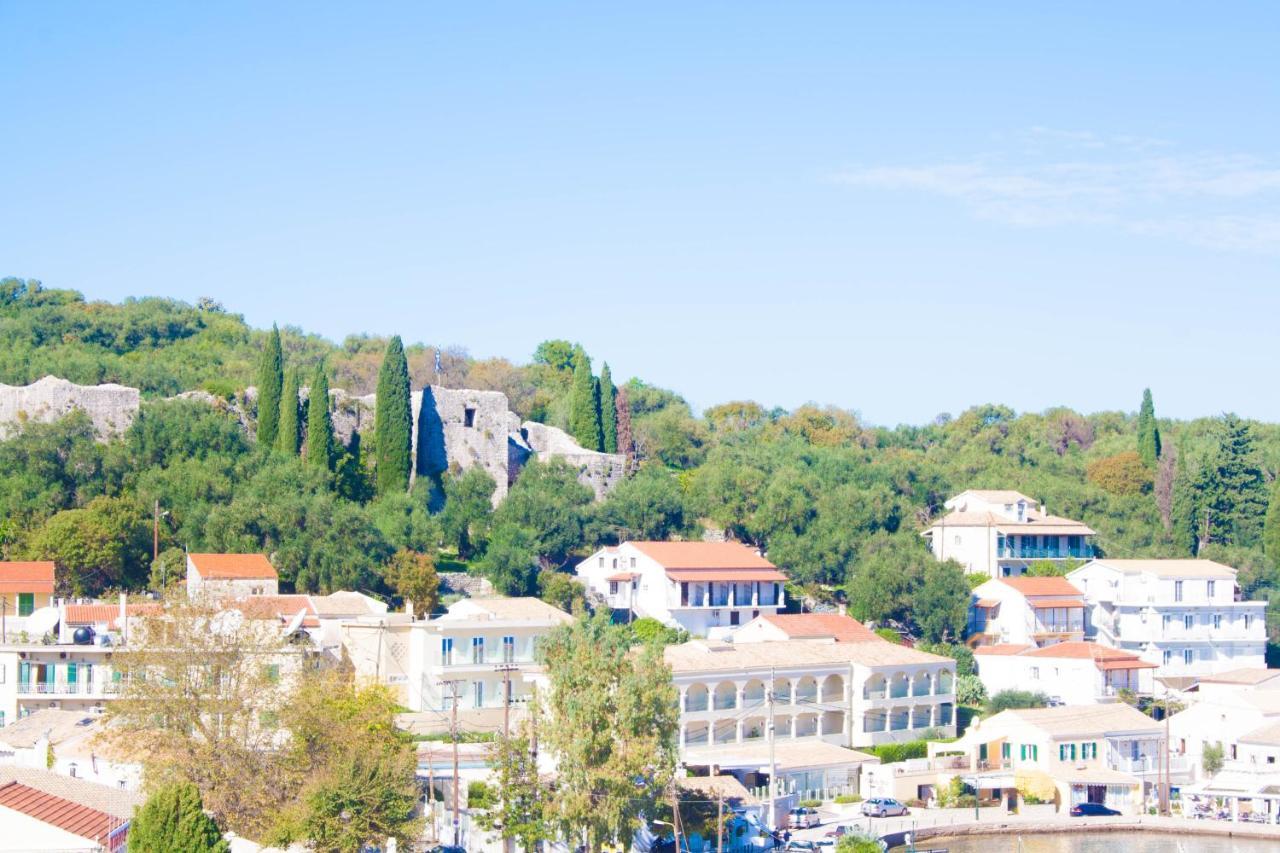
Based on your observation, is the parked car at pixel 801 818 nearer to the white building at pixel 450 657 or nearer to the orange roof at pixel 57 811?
the white building at pixel 450 657

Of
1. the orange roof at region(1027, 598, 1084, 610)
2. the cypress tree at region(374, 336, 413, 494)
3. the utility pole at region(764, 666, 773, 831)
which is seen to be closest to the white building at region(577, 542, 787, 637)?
the cypress tree at region(374, 336, 413, 494)

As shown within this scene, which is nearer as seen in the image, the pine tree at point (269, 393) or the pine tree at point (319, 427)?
the pine tree at point (319, 427)

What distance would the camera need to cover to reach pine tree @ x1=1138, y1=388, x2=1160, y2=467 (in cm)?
8856

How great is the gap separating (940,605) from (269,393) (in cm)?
2801

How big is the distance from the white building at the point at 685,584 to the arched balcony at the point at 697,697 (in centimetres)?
1098

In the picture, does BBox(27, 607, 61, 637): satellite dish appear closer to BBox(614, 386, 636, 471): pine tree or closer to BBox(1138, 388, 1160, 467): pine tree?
BBox(614, 386, 636, 471): pine tree

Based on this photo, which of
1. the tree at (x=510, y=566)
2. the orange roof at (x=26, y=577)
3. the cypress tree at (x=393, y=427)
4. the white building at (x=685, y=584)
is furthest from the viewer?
the cypress tree at (x=393, y=427)

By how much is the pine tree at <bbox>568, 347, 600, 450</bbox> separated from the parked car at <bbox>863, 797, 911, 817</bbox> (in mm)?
34946

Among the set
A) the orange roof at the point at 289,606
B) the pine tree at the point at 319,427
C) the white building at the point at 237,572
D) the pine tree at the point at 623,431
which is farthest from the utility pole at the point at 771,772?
the pine tree at the point at 623,431

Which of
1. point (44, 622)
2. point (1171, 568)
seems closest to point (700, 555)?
point (1171, 568)

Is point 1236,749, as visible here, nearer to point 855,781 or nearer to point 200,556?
point 855,781

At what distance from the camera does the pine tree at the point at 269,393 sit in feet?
227

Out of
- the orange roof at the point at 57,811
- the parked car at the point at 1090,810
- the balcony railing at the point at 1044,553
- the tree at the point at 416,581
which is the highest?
the balcony railing at the point at 1044,553

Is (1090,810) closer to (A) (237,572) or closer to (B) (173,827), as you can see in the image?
(A) (237,572)
